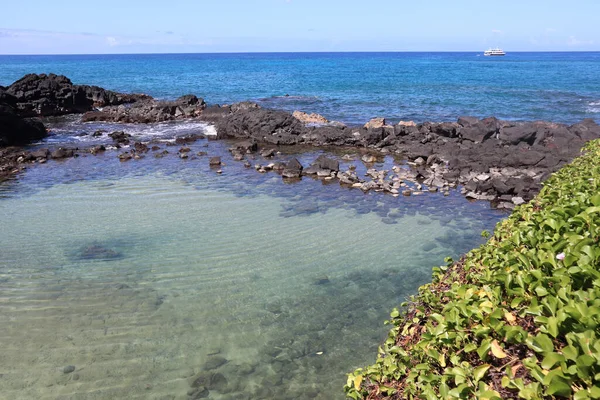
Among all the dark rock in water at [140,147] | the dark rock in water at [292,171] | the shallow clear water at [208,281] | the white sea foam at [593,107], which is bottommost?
the shallow clear water at [208,281]

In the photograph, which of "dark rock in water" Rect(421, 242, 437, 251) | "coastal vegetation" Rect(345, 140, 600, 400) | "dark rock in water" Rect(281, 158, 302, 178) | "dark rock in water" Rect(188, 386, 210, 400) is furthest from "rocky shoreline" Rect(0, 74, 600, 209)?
"coastal vegetation" Rect(345, 140, 600, 400)

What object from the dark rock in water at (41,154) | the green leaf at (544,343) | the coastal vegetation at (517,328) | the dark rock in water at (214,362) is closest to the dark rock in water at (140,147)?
the dark rock in water at (41,154)

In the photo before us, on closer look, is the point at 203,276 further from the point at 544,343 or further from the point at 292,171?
the point at 292,171

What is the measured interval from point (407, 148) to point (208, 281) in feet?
61.6

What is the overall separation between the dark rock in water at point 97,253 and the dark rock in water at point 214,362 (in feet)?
19.7

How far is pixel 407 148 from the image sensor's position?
2722 cm

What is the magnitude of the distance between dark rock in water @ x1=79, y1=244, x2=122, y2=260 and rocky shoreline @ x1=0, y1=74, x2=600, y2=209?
34.8ft

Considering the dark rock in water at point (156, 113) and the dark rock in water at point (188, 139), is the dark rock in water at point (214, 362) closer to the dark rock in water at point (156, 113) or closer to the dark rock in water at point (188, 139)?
the dark rock in water at point (188, 139)

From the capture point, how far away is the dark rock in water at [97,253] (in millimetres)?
13148

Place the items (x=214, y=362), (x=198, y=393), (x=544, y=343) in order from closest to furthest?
(x=544, y=343) → (x=198, y=393) → (x=214, y=362)

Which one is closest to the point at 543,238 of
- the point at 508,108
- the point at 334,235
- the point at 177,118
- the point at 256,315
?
the point at 256,315

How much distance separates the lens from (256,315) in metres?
10.2

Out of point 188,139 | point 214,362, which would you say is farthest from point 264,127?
point 214,362

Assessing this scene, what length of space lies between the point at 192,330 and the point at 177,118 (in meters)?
36.2
